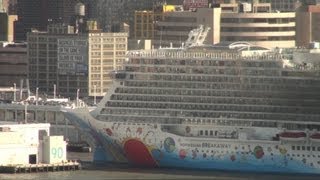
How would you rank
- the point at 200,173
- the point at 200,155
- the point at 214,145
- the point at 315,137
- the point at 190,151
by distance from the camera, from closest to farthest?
the point at 315,137 → the point at 200,173 → the point at 214,145 → the point at 200,155 → the point at 190,151

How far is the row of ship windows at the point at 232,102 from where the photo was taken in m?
98.7

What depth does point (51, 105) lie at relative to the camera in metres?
115

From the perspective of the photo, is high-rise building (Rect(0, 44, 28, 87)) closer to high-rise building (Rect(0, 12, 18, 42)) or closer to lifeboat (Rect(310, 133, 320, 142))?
high-rise building (Rect(0, 12, 18, 42))

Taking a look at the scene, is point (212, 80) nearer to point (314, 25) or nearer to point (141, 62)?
point (141, 62)

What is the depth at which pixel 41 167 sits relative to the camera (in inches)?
3903

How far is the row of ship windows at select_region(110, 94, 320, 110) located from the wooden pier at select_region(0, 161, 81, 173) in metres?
5.03

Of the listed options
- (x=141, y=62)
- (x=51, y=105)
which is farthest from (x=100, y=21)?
(x=141, y=62)

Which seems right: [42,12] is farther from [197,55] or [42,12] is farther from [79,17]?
[197,55]

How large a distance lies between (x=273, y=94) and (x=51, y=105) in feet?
65.7

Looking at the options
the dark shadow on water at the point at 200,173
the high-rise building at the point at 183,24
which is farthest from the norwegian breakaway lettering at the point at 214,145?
the high-rise building at the point at 183,24

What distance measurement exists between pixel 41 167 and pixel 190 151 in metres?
7.82

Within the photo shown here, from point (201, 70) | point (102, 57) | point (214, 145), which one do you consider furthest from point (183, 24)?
point (214, 145)

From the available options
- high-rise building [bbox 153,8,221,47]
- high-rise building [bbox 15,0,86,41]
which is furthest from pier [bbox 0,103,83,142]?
high-rise building [bbox 15,0,86,41]

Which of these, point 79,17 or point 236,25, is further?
point 79,17
